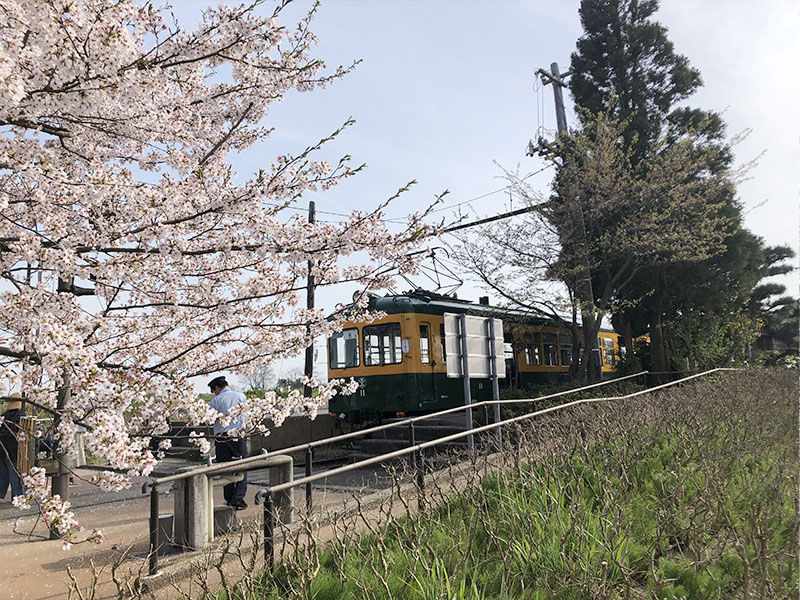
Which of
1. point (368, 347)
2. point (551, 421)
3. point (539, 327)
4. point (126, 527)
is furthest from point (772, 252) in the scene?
point (126, 527)

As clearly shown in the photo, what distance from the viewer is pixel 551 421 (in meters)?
8.46

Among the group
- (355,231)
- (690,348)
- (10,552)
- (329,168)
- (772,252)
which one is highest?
(772,252)

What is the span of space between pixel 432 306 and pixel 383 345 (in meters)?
1.45

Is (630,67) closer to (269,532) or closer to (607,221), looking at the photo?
(607,221)

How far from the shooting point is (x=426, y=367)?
13523 millimetres

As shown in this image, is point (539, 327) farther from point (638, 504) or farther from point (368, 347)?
point (638, 504)

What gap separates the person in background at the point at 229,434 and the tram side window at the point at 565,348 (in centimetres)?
1215

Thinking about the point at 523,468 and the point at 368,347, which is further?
the point at 368,347

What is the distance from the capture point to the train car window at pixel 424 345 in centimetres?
1348

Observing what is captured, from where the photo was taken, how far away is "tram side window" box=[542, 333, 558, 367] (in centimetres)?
1744

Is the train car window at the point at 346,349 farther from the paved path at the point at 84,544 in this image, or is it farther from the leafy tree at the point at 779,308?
the leafy tree at the point at 779,308

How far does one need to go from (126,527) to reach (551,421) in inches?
229

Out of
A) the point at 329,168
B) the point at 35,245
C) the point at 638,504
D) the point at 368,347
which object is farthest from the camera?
the point at 368,347

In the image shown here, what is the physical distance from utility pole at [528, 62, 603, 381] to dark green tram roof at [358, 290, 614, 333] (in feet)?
5.35
